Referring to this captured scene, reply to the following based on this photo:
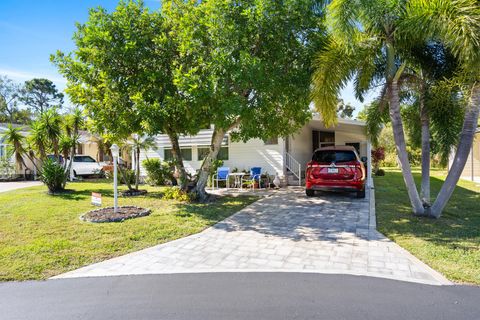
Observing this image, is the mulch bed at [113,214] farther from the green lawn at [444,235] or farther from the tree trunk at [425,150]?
the tree trunk at [425,150]

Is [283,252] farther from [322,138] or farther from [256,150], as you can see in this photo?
[322,138]

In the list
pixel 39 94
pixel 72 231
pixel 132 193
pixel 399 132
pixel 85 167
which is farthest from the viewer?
pixel 39 94

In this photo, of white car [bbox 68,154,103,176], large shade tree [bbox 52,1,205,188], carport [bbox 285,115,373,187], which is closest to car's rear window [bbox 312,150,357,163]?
carport [bbox 285,115,373,187]

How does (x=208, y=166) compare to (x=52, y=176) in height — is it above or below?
above

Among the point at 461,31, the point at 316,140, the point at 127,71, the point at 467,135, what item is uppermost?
the point at 127,71

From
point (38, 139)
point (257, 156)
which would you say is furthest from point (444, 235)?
point (38, 139)

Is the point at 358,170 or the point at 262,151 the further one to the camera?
the point at 262,151

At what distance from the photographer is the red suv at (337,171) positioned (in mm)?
10172

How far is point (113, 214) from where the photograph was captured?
26.4 ft

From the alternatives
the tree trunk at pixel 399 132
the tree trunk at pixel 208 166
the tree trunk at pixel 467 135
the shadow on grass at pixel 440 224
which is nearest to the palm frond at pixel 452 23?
the tree trunk at pixel 467 135

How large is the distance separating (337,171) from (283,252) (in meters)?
5.72

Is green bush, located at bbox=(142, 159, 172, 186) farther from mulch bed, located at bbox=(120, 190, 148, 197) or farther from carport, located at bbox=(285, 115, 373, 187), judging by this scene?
carport, located at bbox=(285, 115, 373, 187)

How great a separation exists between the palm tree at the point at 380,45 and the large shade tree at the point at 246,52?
3.61 ft

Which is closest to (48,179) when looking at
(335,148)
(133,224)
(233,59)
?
(133,224)
